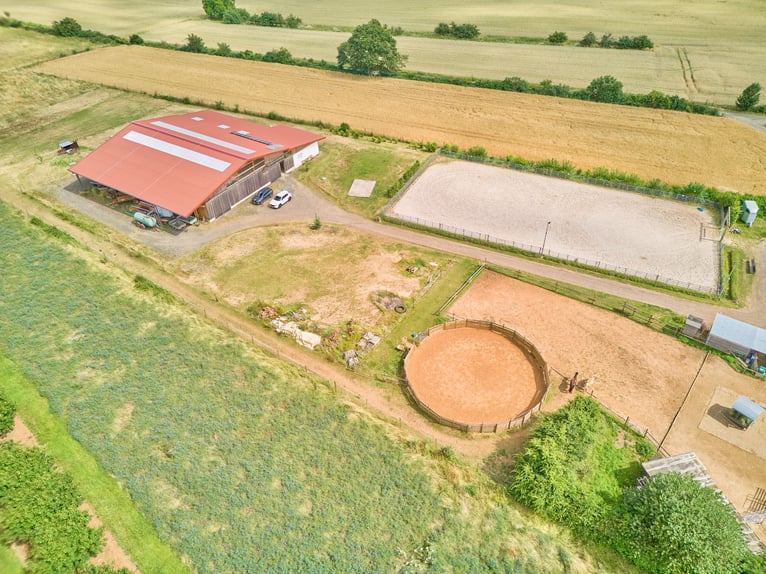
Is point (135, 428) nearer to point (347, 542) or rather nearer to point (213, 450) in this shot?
point (213, 450)

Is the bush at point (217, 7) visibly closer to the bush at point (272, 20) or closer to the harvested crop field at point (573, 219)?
the bush at point (272, 20)

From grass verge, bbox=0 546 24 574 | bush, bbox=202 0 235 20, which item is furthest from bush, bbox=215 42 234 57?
grass verge, bbox=0 546 24 574

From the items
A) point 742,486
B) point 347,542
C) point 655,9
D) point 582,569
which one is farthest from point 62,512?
point 655,9

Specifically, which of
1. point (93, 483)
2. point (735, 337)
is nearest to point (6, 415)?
point (93, 483)

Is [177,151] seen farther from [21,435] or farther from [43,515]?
[43,515]

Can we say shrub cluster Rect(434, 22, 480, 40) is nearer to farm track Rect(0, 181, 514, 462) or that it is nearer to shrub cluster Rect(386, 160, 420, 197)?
shrub cluster Rect(386, 160, 420, 197)

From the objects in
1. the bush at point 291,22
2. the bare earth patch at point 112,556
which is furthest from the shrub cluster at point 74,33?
the bare earth patch at point 112,556
